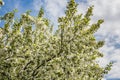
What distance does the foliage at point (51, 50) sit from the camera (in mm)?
15672

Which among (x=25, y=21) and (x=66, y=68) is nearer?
(x=66, y=68)

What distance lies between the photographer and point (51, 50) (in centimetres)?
1575

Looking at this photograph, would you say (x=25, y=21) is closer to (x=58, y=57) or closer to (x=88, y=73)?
(x=58, y=57)

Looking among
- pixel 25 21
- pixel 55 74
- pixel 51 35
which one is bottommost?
pixel 55 74

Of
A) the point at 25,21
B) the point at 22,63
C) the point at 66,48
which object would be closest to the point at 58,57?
the point at 66,48

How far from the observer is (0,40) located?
16.9 m

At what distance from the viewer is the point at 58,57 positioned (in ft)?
51.1

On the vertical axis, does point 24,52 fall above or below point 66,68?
above

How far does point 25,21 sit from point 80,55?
4.28m

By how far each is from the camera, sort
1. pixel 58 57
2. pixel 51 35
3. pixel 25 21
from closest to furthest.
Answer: pixel 58 57
pixel 51 35
pixel 25 21

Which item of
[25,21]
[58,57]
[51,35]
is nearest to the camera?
[58,57]

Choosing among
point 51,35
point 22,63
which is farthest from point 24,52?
point 51,35

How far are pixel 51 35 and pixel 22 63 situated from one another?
229 cm

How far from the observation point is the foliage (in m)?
15.7
